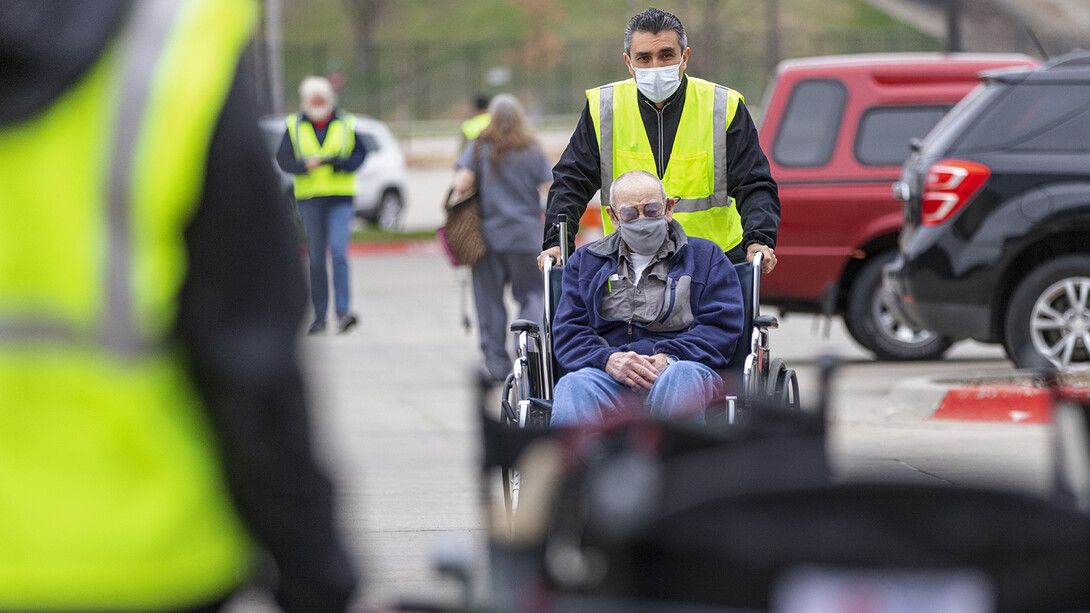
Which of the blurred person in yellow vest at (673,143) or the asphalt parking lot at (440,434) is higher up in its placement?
the blurred person in yellow vest at (673,143)

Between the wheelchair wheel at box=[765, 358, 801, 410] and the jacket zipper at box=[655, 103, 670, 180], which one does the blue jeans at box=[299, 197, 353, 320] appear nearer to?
the jacket zipper at box=[655, 103, 670, 180]

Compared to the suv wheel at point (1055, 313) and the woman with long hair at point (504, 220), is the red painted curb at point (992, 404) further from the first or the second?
the woman with long hair at point (504, 220)

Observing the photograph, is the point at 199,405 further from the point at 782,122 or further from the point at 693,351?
the point at 782,122

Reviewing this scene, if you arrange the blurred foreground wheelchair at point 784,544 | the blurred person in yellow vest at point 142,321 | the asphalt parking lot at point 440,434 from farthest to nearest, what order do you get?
the asphalt parking lot at point 440,434 < the blurred foreground wheelchair at point 784,544 < the blurred person in yellow vest at point 142,321

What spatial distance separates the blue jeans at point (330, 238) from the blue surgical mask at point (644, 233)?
7825 mm

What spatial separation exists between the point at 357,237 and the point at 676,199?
55.7 ft

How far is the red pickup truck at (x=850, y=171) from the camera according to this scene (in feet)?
35.3

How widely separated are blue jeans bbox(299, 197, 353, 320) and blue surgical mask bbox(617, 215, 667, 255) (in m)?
7.83

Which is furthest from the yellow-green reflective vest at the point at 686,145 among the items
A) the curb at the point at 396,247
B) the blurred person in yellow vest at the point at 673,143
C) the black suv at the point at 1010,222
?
the curb at the point at 396,247

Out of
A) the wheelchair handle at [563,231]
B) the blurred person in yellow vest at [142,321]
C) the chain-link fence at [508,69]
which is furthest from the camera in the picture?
the chain-link fence at [508,69]

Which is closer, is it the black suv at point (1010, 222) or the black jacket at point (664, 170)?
the black jacket at point (664, 170)

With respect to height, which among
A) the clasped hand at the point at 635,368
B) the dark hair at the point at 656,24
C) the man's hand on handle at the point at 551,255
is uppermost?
the dark hair at the point at 656,24

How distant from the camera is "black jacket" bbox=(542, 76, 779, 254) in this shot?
5.84 meters

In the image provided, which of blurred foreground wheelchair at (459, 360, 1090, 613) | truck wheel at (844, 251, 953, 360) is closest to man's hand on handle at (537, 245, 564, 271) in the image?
blurred foreground wheelchair at (459, 360, 1090, 613)
